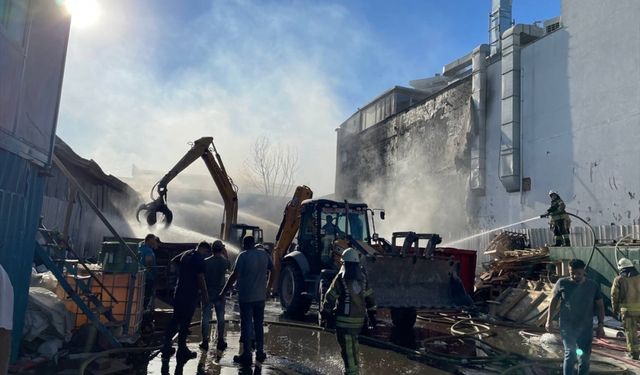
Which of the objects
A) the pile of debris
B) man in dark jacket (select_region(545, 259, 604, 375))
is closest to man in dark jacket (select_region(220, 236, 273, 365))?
man in dark jacket (select_region(545, 259, 604, 375))

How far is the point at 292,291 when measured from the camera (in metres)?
10.5

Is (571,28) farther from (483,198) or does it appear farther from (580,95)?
(483,198)

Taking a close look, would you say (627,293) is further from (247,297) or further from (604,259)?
(247,297)

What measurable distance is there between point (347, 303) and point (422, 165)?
19646 mm

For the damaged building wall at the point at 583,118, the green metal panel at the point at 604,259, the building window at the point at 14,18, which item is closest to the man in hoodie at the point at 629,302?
the green metal panel at the point at 604,259

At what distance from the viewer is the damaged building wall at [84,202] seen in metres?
13.3

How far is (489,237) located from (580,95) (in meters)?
6.23

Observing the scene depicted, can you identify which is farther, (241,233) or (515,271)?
(241,233)

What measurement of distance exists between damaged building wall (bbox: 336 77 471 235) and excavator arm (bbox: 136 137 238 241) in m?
10.9

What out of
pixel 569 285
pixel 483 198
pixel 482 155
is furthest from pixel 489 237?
pixel 569 285

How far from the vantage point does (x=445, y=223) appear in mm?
22016

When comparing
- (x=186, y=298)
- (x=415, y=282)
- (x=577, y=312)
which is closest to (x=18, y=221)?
(x=186, y=298)

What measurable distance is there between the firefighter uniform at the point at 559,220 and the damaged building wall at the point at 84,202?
465 inches

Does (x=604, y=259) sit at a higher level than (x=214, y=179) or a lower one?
lower
